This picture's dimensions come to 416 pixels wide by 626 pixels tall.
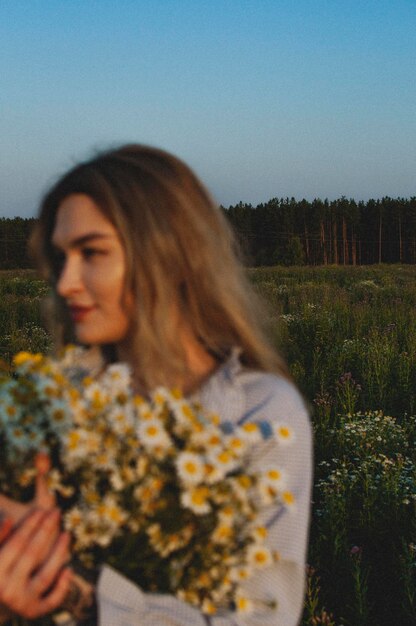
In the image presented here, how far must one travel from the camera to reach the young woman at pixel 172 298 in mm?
1562

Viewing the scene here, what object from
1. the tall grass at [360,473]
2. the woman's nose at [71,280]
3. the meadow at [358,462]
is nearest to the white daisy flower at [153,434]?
the woman's nose at [71,280]

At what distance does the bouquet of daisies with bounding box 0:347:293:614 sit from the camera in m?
1.15

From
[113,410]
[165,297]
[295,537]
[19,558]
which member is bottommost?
[295,537]

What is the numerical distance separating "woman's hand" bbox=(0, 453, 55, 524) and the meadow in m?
1.62

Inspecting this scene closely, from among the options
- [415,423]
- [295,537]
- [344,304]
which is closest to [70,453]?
[295,537]

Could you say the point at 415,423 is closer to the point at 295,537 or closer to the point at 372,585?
the point at 372,585

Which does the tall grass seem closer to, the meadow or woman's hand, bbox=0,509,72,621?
the meadow

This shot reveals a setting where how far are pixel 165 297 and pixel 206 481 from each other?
633 mm

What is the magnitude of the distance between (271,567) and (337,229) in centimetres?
6039

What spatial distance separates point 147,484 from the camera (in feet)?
3.78

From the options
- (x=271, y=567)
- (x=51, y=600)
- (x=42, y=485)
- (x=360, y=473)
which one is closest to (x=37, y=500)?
(x=42, y=485)

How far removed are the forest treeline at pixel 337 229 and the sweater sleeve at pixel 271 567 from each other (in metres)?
54.4

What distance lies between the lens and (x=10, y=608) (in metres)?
1.21

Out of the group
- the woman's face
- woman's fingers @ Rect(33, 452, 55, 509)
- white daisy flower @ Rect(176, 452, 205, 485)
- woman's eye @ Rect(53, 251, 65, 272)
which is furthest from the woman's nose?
white daisy flower @ Rect(176, 452, 205, 485)
